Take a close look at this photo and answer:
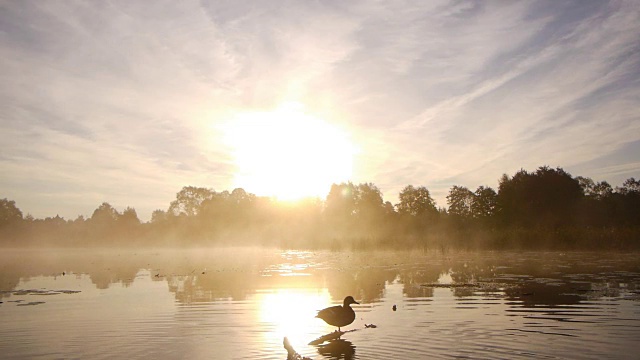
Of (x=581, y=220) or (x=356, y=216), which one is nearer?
(x=581, y=220)

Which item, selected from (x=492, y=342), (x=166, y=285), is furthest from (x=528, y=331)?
(x=166, y=285)

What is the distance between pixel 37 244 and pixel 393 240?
114 m

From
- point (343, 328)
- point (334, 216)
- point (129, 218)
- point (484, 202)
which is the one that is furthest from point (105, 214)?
point (343, 328)

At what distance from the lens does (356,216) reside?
136m

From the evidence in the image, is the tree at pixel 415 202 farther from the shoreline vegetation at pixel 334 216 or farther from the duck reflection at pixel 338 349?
the duck reflection at pixel 338 349

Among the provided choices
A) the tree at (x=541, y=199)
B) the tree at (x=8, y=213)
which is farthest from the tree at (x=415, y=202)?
the tree at (x=8, y=213)

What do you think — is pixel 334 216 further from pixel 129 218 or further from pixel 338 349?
pixel 338 349

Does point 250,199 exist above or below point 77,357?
above

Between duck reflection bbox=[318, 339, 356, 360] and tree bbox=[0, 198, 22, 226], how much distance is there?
14648 cm

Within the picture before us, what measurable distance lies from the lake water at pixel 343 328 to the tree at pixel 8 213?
410 feet

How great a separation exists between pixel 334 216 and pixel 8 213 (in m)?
93.2

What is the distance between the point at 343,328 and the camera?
15258 millimetres

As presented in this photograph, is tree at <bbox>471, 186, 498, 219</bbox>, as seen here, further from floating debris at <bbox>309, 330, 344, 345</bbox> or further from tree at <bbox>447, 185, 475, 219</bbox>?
floating debris at <bbox>309, 330, 344, 345</bbox>

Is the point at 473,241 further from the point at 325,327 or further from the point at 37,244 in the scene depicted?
the point at 37,244
